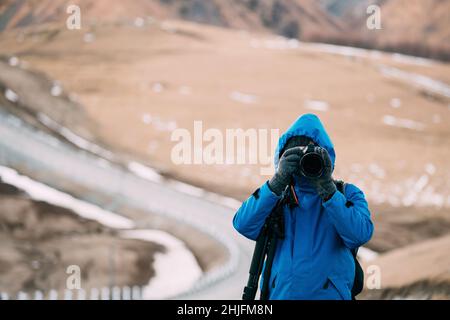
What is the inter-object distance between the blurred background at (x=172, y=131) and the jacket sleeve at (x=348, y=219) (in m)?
4.77

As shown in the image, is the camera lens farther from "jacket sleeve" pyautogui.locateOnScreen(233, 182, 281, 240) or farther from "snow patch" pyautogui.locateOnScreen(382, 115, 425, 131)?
"snow patch" pyautogui.locateOnScreen(382, 115, 425, 131)

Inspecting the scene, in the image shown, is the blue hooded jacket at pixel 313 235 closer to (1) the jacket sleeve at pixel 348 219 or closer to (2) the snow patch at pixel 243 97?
(1) the jacket sleeve at pixel 348 219

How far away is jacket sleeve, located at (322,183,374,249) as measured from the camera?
2.12 meters

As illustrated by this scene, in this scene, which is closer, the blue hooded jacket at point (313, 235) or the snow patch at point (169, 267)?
the blue hooded jacket at point (313, 235)

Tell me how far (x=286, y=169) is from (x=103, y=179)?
267 inches

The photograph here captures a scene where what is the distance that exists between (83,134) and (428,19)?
542 cm

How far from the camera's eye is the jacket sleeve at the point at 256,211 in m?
2.20

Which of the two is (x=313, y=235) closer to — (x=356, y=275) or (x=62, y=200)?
(x=356, y=275)

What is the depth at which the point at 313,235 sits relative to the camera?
2.22 metres

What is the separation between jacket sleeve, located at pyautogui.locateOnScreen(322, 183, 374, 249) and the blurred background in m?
4.77

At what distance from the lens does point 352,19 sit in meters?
10.6

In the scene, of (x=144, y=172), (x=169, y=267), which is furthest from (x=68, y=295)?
(x=144, y=172)

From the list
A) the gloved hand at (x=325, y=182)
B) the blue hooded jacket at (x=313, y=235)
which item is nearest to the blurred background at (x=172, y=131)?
the blue hooded jacket at (x=313, y=235)

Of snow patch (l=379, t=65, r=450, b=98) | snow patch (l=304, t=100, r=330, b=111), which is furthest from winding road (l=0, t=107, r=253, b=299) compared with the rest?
snow patch (l=379, t=65, r=450, b=98)
